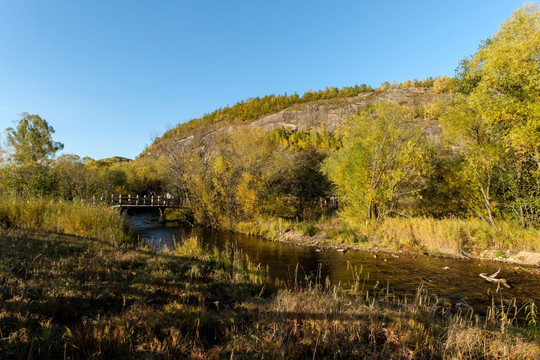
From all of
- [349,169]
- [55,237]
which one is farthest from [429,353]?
[349,169]

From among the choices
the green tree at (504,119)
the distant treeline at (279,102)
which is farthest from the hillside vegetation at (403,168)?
the distant treeline at (279,102)

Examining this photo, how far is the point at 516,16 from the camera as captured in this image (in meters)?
12.5

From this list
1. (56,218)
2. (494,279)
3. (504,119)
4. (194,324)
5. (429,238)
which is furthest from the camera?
(429,238)

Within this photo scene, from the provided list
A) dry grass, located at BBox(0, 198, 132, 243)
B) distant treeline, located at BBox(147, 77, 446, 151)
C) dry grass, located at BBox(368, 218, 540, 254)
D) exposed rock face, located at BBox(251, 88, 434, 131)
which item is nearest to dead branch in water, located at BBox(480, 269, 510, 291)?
dry grass, located at BBox(368, 218, 540, 254)

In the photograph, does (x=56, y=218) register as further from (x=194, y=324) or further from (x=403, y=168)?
(x=403, y=168)

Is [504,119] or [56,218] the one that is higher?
[504,119]

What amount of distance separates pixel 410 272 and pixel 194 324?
33.4 ft

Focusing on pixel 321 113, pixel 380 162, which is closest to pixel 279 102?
pixel 321 113

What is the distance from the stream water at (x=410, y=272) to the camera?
27.9 feet

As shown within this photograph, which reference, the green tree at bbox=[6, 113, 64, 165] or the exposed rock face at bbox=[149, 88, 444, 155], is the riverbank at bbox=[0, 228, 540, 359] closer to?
the green tree at bbox=[6, 113, 64, 165]

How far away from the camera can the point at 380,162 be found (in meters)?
18.0

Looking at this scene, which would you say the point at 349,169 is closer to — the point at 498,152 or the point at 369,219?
the point at 369,219

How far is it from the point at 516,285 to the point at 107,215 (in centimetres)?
1705

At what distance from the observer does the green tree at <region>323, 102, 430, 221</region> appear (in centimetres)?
1688
